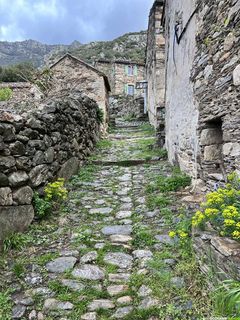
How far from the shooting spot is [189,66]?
4855mm

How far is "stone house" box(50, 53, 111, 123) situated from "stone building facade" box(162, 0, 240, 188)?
6.91 m

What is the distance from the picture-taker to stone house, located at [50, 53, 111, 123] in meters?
12.4

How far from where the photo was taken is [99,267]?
119 inches

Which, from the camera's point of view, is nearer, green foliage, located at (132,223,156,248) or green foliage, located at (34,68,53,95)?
green foliage, located at (132,223,156,248)

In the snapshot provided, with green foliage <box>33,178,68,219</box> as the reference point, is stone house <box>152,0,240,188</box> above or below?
above

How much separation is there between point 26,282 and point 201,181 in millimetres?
2741

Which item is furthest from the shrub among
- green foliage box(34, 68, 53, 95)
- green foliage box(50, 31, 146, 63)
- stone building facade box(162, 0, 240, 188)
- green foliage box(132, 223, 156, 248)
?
green foliage box(50, 31, 146, 63)

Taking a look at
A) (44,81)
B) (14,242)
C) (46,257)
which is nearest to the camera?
(46,257)

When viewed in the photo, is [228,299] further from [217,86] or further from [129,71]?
[129,71]

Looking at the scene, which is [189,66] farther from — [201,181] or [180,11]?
[201,181]

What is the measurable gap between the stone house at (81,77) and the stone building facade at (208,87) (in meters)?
6.91

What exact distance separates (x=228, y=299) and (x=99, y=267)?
4.77 ft

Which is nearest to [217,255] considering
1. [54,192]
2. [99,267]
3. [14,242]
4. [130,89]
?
[99,267]

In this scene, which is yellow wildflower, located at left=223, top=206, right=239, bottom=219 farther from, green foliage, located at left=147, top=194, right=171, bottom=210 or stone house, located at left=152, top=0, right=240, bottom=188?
green foliage, located at left=147, top=194, right=171, bottom=210
